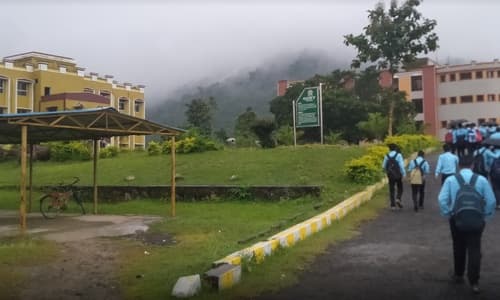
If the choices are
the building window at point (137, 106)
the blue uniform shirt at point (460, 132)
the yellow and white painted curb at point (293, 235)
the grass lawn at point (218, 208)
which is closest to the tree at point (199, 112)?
the building window at point (137, 106)

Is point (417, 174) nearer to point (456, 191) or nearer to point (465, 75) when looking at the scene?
point (456, 191)

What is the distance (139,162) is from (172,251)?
15540 millimetres

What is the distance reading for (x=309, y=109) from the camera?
21859mm

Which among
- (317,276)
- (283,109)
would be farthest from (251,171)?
(283,109)

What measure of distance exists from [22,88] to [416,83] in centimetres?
4310

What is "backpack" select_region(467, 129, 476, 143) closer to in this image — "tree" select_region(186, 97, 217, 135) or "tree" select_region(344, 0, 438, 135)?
"tree" select_region(344, 0, 438, 135)

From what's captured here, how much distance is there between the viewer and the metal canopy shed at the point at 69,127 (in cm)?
1004

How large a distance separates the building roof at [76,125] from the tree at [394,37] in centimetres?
1969

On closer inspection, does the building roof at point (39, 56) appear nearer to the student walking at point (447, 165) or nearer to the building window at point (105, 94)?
A: the building window at point (105, 94)

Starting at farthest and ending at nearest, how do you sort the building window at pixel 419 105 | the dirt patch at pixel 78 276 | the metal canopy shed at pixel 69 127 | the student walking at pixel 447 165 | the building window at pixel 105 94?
the building window at pixel 105 94 → the building window at pixel 419 105 → the student walking at pixel 447 165 → the metal canopy shed at pixel 69 127 → the dirt patch at pixel 78 276

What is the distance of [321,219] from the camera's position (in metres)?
10.5

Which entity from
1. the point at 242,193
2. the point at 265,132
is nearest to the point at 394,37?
the point at 265,132

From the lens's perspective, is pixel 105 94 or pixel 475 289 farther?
pixel 105 94

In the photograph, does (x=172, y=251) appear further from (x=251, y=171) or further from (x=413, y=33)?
(x=413, y=33)
